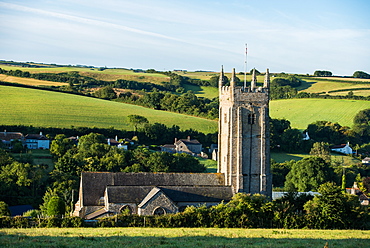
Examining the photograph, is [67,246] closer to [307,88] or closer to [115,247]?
[115,247]

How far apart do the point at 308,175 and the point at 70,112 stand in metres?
48.2

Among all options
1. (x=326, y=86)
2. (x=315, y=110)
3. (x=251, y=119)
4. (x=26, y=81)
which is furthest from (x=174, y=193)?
(x=326, y=86)

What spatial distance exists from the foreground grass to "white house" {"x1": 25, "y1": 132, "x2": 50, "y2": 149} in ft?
189

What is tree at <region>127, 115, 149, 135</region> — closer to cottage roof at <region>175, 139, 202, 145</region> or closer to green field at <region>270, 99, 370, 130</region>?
cottage roof at <region>175, 139, 202, 145</region>

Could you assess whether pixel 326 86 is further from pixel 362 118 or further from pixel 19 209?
pixel 19 209

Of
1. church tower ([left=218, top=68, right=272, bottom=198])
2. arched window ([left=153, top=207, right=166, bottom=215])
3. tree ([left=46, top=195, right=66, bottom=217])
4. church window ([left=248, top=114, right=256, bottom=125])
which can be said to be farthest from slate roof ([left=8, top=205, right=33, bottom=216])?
church window ([left=248, top=114, right=256, bottom=125])

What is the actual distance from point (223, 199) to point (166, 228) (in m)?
10.8

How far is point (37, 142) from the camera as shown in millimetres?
89688

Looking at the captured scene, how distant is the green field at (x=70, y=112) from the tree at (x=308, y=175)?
3085 centimetres

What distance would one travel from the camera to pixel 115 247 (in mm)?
26500

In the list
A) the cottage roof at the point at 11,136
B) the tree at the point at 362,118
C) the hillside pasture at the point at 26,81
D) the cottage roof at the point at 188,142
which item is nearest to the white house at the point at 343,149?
the tree at the point at 362,118

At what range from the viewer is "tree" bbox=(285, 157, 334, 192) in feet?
257

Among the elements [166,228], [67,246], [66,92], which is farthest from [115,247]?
[66,92]

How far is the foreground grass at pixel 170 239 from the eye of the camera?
1086 inches
